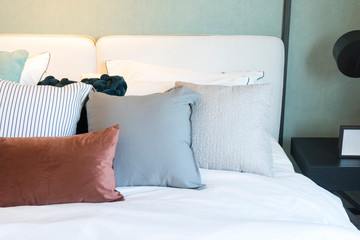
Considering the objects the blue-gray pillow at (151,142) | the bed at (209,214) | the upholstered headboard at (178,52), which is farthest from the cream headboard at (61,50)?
the bed at (209,214)

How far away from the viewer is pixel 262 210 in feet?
3.83

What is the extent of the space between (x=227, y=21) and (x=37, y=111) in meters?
1.22

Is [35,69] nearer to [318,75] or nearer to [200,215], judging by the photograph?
[200,215]

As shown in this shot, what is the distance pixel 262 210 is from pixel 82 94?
840mm

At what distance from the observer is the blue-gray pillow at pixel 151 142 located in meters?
1.35

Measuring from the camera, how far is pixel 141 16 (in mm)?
2178

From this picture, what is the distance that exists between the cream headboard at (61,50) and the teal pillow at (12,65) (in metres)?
0.25

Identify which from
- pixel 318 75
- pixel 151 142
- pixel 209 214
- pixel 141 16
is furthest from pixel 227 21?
pixel 209 214

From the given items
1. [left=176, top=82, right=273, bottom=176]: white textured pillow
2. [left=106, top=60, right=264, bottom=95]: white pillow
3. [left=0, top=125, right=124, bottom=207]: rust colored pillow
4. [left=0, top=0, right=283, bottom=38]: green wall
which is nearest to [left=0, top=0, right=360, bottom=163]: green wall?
[left=0, top=0, right=283, bottom=38]: green wall

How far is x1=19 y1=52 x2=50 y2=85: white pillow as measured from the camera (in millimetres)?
1853

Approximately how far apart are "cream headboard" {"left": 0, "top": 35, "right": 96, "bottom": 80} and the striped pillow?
0.59 m

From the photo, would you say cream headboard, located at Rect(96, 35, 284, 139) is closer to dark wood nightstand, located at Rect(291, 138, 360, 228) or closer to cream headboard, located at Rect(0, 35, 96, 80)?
cream headboard, located at Rect(0, 35, 96, 80)

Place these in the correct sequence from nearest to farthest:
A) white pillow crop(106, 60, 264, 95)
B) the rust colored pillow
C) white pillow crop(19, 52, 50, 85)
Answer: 1. the rust colored pillow
2. white pillow crop(106, 60, 264, 95)
3. white pillow crop(19, 52, 50, 85)

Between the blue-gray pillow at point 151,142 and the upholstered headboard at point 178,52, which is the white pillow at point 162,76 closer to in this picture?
the upholstered headboard at point 178,52
